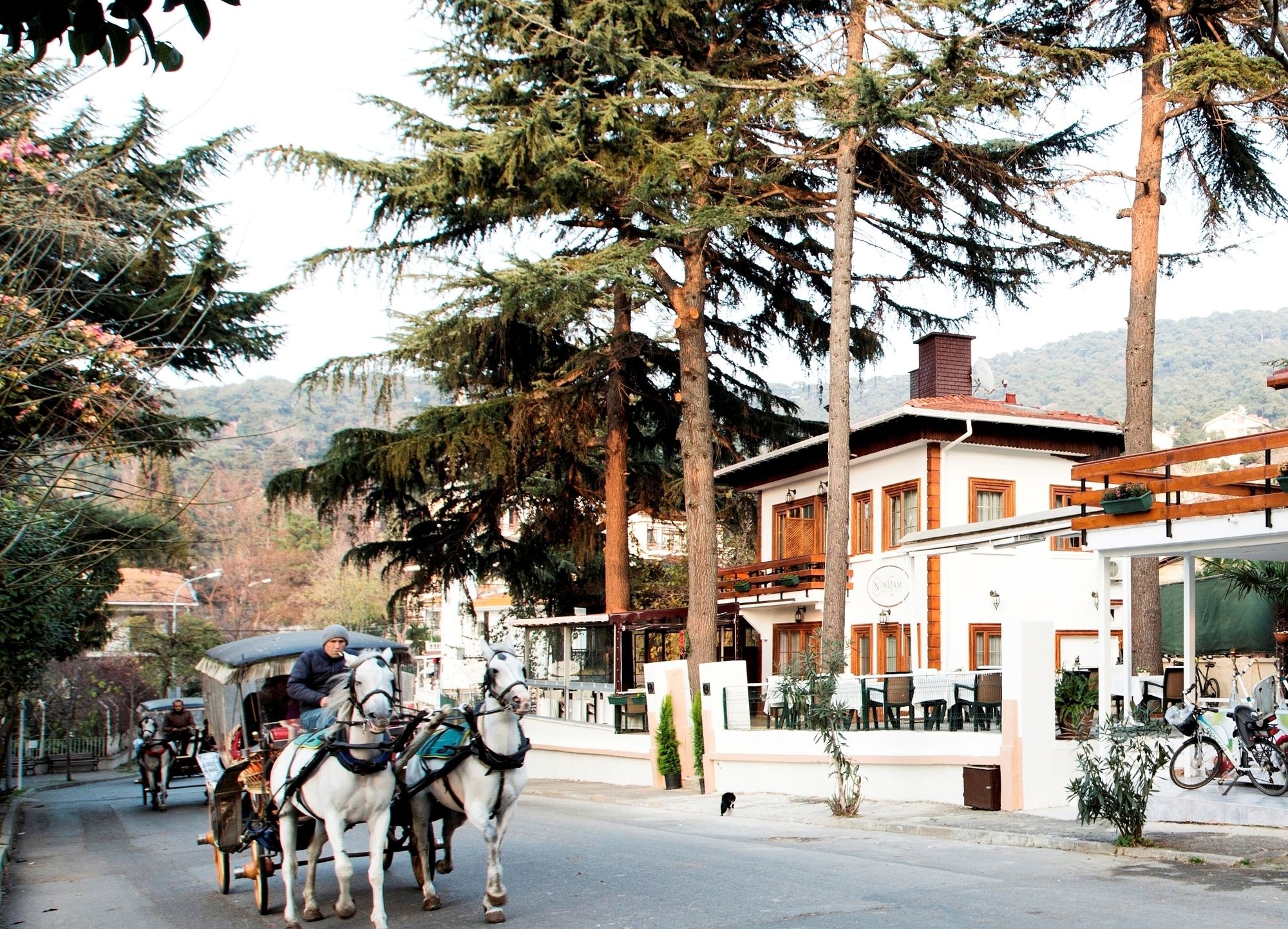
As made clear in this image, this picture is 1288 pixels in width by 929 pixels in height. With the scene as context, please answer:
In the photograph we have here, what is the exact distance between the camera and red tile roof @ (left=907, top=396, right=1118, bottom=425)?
27422mm

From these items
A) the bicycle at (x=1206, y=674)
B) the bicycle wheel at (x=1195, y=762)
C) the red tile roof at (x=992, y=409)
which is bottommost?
the bicycle wheel at (x=1195, y=762)

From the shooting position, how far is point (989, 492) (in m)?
27.5

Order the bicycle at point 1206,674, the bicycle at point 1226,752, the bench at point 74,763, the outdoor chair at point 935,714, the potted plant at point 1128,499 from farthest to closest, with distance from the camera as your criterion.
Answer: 1. the bench at point 74,763
2. the bicycle at point 1206,674
3. the outdoor chair at point 935,714
4. the potted plant at point 1128,499
5. the bicycle at point 1226,752

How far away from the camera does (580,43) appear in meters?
22.9

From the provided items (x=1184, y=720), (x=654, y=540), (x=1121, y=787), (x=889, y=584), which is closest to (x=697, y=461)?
(x=889, y=584)

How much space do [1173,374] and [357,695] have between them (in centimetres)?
14250

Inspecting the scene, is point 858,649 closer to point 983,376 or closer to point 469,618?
point 983,376

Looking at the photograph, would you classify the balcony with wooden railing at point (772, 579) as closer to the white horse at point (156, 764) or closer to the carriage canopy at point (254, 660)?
the white horse at point (156, 764)

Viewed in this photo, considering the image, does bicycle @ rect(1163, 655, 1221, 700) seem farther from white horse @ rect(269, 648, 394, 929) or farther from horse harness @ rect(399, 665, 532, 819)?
white horse @ rect(269, 648, 394, 929)

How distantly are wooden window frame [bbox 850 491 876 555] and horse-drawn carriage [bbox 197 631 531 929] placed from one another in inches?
773

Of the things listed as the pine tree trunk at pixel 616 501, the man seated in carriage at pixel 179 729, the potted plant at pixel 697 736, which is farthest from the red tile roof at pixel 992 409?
the man seated in carriage at pixel 179 729

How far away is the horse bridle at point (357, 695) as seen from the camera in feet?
29.5

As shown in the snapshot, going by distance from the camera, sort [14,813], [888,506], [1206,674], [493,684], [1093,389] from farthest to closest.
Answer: [1093,389], [888,506], [1206,674], [14,813], [493,684]

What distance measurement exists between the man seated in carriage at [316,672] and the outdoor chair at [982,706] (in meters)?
9.11
